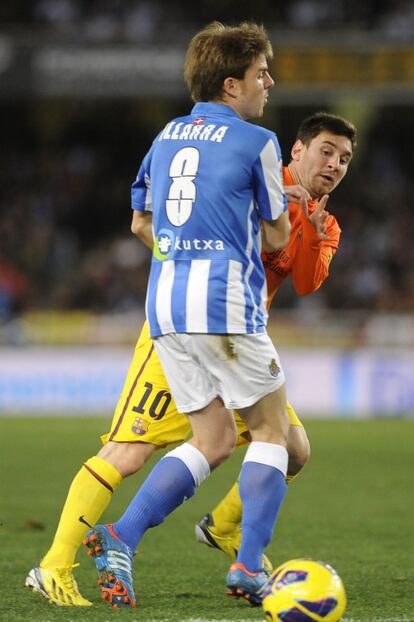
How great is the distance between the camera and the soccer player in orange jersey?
4.75 meters

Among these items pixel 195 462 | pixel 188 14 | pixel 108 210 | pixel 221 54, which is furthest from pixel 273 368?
pixel 108 210

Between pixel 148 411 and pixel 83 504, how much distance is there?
16.9 inches

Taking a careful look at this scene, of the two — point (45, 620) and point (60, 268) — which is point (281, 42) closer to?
point (60, 268)

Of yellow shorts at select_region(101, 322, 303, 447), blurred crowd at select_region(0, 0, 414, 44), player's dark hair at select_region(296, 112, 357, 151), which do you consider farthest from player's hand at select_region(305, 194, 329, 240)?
blurred crowd at select_region(0, 0, 414, 44)

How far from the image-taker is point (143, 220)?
4906 millimetres

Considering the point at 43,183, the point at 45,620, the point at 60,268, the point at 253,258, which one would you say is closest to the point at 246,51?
the point at 253,258

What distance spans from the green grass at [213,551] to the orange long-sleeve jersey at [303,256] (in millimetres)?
1238

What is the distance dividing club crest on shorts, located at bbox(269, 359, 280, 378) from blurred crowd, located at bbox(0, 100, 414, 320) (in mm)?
12967

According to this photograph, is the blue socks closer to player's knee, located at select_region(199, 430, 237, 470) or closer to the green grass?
player's knee, located at select_region(199, 430, 237, 470)

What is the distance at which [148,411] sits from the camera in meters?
4.92

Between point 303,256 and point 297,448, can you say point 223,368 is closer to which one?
point 303,256

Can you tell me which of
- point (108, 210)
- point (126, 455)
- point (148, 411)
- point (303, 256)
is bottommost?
point (126, 455)

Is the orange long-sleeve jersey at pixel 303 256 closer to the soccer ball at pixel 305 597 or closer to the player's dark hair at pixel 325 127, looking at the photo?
the player's dark hair at pixel 325 127

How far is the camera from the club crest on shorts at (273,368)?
441 cm
